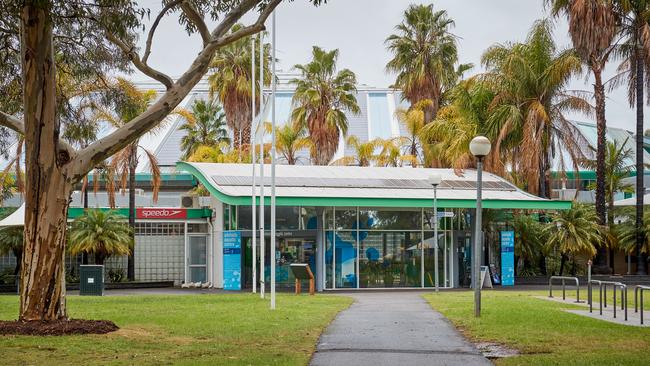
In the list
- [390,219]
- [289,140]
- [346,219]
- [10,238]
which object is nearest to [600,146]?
[390,219]

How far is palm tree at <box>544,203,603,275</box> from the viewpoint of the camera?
118 feet

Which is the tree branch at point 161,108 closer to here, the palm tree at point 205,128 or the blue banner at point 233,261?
the blue banner at point 233,261

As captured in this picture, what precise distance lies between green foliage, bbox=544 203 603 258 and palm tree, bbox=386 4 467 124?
42.0 feet

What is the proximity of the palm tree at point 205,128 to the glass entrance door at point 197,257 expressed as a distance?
1757 cm

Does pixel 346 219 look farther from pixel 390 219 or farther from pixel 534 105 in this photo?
pixel 534 105

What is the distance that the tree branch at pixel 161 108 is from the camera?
16.2m

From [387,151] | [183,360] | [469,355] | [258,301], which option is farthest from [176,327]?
[387,151]

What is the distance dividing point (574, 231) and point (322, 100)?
18.3m

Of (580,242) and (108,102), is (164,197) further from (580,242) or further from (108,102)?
(108,102)

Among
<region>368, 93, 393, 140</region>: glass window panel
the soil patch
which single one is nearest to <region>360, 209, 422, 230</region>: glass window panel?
the soil patch

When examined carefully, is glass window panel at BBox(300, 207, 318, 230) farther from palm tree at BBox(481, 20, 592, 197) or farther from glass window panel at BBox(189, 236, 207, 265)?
palm tree at BBox(481, 20, 592, 197)

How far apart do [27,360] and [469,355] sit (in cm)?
598

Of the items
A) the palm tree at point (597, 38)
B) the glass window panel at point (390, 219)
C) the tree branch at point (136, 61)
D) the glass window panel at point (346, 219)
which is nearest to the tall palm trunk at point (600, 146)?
the palm tree at point (597, 38)

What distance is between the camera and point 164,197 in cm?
4744
